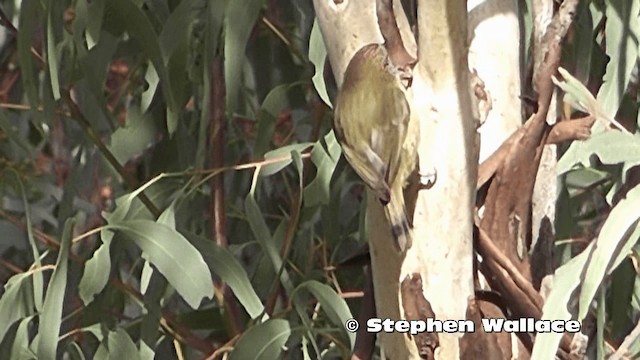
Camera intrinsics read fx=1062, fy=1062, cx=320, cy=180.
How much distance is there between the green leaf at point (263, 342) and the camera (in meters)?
0.84

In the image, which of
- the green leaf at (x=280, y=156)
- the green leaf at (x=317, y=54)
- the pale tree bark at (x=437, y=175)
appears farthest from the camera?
the green leaf at (x=280, y=156)

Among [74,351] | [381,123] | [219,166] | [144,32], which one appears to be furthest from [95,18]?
[381,123]

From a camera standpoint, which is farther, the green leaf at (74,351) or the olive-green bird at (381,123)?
the green leaf at (74,351)

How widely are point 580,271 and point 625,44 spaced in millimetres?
277

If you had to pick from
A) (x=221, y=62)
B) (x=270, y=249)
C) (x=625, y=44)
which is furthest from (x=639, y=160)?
(x=221, y=62)

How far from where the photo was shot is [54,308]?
0.85m

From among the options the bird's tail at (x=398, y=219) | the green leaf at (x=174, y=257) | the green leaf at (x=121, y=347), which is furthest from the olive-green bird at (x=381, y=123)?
the green leaf at (x=121, y=347)

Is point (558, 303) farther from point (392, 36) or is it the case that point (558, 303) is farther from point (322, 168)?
point (322, 168)

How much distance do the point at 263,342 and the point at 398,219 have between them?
288mm

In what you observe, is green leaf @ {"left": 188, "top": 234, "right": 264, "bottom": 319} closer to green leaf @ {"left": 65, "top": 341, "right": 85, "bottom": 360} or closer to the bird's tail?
green leaf @ {"left": 65, "top": 341, "right": 85, "bottom": 360}

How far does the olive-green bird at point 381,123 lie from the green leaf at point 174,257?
0.25 meters

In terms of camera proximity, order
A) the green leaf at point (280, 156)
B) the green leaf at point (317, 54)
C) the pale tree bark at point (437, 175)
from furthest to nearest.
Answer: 1. the green leaf at point (280, 156)
2. the green leaf at point (317, 54)
3. the pale tree bark at point (437, 175)

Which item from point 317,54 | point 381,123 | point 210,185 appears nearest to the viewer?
point 381,123

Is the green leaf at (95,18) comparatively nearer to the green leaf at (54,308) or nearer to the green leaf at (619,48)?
the green leaf at (54,308)
